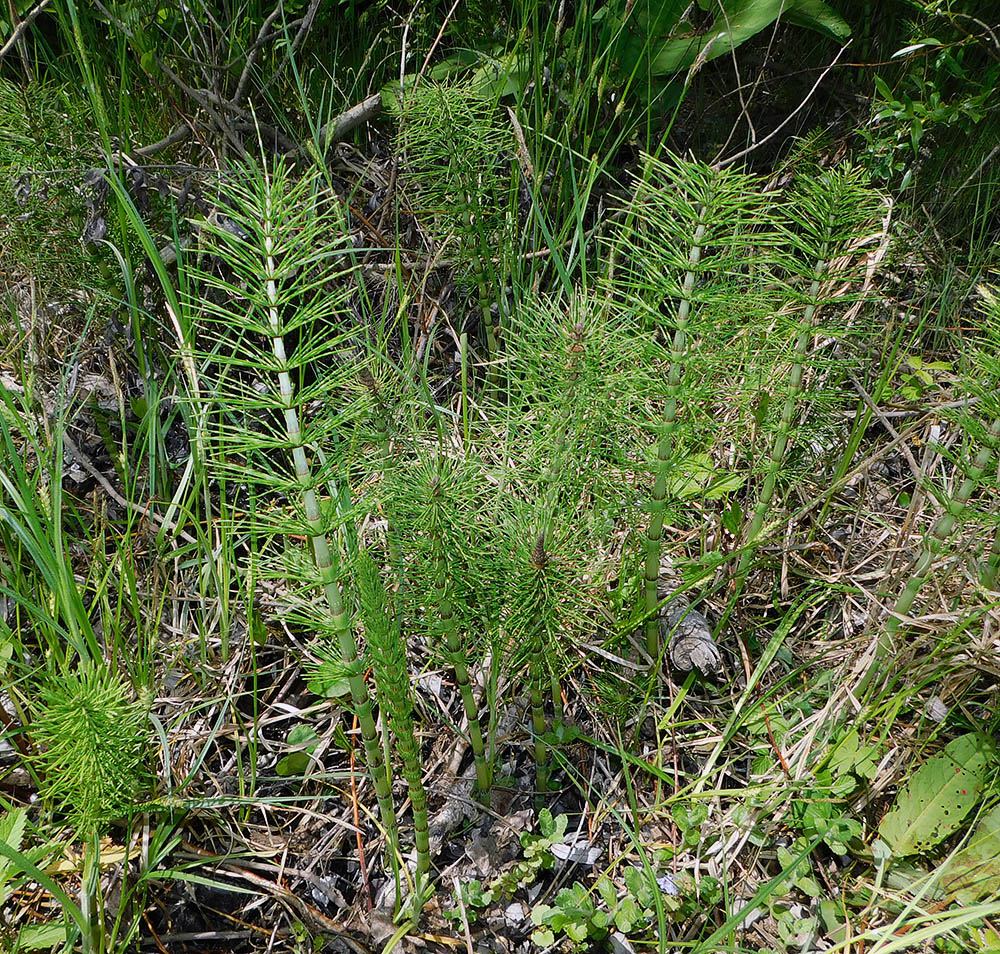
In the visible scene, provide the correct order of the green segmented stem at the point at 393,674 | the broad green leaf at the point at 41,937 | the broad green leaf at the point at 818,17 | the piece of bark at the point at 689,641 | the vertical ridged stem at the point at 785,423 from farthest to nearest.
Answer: the broad green leaf at the point at 818,17
the piece of bark at the point at 689,641
the vertical ridged stem at the point at 785,423
the broad green leaf at the point at 41,937
the green segmented stem at the point at 393,674

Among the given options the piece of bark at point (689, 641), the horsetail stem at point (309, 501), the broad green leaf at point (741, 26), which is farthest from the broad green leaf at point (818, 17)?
the horsetail stem at point (309, 501)

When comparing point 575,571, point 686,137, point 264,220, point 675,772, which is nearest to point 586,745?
point 675,772

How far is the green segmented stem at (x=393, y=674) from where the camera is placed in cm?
136

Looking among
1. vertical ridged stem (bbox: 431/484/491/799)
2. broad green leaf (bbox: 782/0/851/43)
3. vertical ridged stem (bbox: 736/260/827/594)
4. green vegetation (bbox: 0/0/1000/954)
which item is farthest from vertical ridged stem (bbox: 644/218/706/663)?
broad green leaf (bbox: 782/0/851/43)

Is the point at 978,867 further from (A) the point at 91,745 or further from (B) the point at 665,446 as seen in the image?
(A) the point at 91,745

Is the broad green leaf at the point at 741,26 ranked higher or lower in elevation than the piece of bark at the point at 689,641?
higher

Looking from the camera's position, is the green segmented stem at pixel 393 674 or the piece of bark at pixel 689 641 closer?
the green segmented stem at pixel 393 674

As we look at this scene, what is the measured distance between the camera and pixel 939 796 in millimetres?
1696

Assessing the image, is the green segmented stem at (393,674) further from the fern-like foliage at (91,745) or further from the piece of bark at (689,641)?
the piece of bark at (689,641)

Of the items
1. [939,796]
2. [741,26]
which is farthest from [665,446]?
[741,26]

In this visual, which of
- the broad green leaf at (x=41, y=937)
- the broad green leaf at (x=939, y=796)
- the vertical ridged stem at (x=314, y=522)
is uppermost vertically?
the vertical ridged stem at (x=314, y=522)

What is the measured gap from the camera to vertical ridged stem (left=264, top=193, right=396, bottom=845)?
1229 millimetres

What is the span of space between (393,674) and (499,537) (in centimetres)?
29

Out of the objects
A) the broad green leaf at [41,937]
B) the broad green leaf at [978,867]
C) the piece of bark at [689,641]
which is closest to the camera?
the broad green leaf at [41,937]
